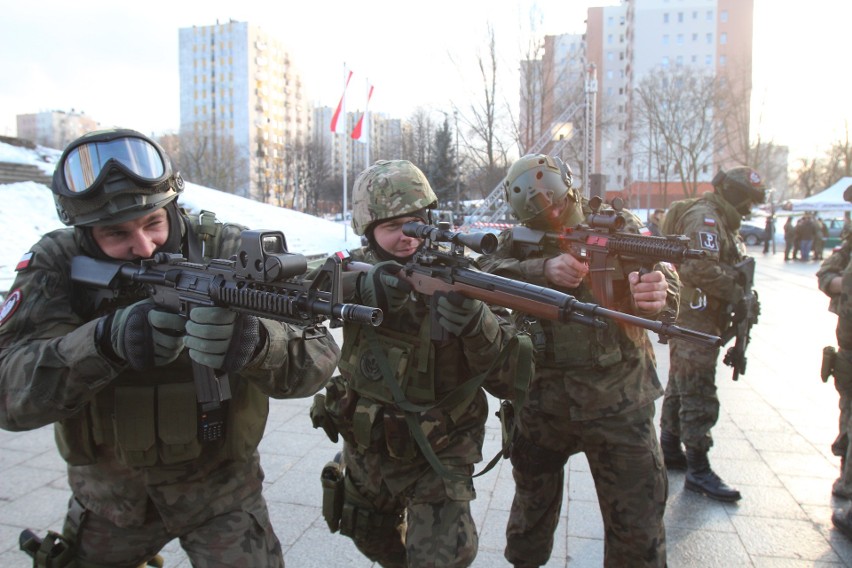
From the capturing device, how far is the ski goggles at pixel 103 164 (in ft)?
6.48

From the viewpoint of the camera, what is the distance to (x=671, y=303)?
2.82m

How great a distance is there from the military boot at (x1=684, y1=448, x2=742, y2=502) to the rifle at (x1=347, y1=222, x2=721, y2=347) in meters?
2.46

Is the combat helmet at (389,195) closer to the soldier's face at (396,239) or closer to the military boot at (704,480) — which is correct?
the soldier's face at (396,239)

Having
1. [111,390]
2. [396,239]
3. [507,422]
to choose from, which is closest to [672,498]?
[507,422]

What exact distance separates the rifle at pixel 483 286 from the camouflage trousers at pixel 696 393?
240 centimetres

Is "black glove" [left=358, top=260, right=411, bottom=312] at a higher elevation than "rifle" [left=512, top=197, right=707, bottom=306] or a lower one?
lower

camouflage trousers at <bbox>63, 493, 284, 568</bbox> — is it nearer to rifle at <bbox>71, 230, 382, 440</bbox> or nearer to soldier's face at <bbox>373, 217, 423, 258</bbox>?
rifle at <bbox>71, 230, 382, 440</bbox>

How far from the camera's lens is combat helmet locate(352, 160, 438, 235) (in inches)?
107

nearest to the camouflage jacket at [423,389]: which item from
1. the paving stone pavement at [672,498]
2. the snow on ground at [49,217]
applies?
the paving stone pavement at [672,498]

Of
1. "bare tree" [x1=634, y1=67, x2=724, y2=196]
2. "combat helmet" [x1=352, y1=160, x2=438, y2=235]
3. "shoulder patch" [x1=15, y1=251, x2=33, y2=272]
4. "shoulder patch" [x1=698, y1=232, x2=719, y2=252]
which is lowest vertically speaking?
"shoulder patch" [x1=15, y1=251, x2=33, y2=272]

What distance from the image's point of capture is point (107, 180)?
1966 mm

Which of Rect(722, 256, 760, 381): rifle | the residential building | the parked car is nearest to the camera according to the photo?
Rect(722, 256, 760, 381): rifle

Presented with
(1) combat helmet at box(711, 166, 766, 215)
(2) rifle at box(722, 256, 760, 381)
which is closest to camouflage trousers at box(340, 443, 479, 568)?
(2) rifle at box(722, 256, 760, 381)

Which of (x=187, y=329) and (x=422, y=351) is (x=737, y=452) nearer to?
(x=422, y=351)
